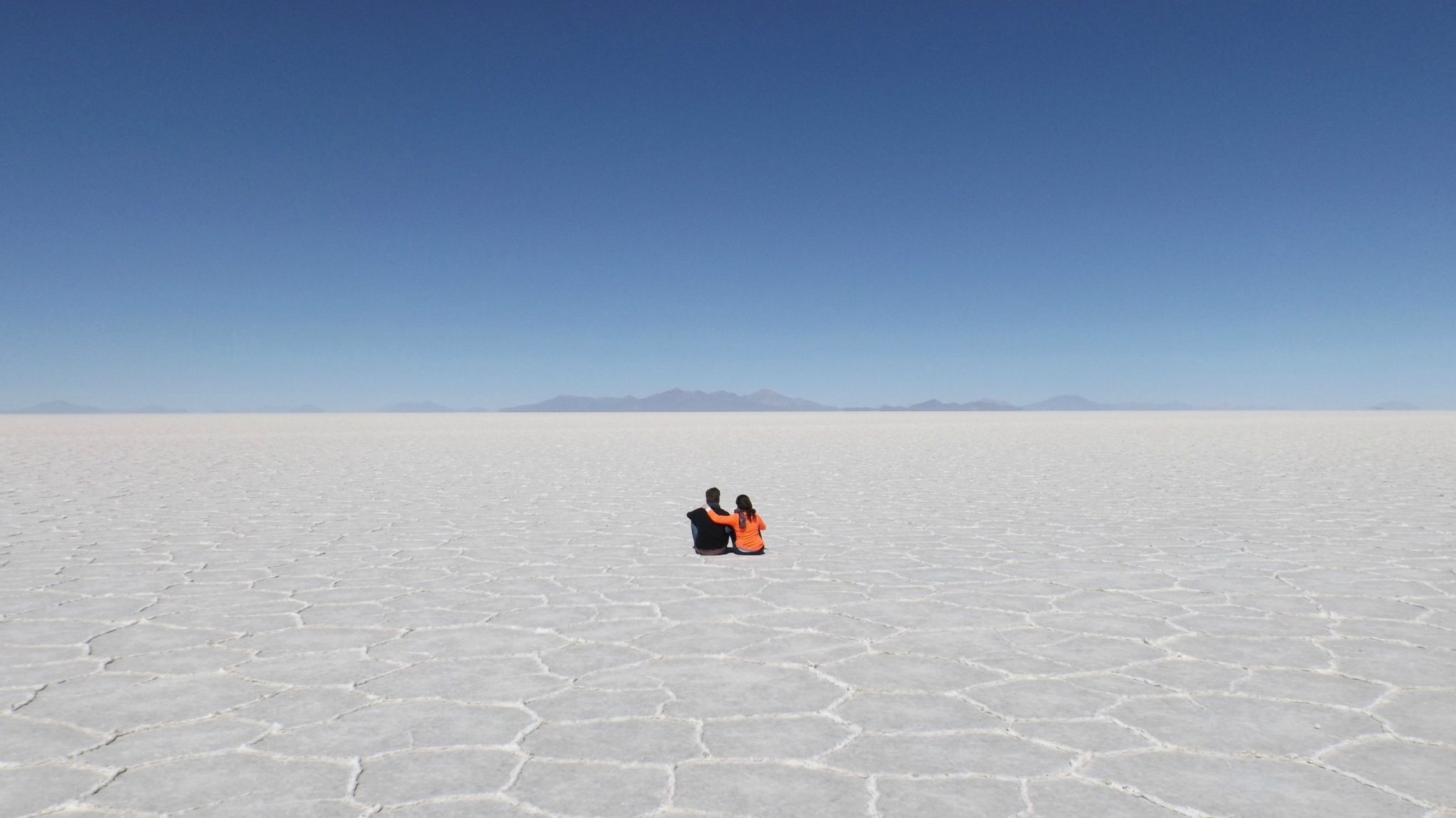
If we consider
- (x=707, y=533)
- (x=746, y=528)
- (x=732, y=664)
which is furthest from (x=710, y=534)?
(x=732, y=664)

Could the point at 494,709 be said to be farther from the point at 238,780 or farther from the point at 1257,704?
the point at 1257,704

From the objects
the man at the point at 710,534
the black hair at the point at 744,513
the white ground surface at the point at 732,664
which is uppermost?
the black hair at the point at 744,513

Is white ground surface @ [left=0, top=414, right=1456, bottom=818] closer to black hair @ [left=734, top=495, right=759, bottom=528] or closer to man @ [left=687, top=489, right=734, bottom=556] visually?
man @ [left=687, top=489, right=734, bottom=556]

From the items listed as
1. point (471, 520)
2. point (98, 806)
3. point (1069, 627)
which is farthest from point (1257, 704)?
point (471, 520)

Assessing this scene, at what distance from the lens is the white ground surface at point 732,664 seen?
87.6 inches

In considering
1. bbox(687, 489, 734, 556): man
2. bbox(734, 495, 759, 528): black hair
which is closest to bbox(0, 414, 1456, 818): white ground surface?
bbox(687, 489, 734, 556): man

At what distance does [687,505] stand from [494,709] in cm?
575

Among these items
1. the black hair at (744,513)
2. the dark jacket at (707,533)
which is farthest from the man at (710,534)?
the black hair at (744,513)

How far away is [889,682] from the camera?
3.03m

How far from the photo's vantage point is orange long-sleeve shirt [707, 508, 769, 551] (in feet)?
17.7

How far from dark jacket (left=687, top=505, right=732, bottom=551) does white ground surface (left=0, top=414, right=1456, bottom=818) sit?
10cm

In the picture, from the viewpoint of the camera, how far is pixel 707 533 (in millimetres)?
5469

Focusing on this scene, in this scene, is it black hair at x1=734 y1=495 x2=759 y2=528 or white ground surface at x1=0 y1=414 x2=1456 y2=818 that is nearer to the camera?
white ground surface at x1=0 y1=414 x2=1456 y2=818

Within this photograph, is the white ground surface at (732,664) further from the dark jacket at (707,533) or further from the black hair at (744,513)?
the black hair at (744,513)
